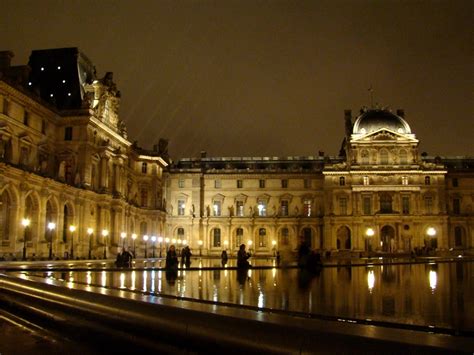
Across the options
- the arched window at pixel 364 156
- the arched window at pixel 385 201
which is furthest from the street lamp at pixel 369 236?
the arched window at pixel 364 156

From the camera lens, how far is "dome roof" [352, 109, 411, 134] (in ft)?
275

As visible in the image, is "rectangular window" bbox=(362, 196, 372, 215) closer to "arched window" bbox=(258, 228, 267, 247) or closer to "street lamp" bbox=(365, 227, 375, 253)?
"street lamp" bbox=(365, 227, 375, 253)

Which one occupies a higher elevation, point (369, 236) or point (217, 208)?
point (217, 208)

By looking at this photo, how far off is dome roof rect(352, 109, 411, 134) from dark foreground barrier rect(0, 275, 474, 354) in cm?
7912

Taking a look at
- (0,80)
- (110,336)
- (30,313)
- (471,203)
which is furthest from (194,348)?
(471,203)

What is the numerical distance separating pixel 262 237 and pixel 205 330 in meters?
81.4

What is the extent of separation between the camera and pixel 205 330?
579 centimetres

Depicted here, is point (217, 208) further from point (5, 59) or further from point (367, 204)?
point (5, 59)

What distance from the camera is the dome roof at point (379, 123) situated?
83812 mm

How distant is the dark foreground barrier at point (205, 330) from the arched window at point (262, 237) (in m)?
77.6

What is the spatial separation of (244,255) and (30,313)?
20.1 meters

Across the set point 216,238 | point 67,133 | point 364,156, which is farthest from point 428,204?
point 67,133

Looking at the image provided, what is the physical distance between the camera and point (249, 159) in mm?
93750

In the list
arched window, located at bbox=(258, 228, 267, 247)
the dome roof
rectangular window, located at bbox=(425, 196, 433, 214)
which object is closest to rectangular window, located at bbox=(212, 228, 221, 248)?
arched window, located at bbox=(258, 228, 267, 247)
